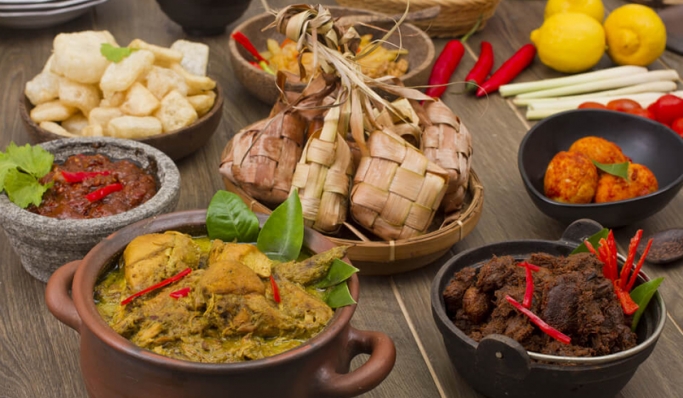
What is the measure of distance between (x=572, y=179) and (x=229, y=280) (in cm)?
108

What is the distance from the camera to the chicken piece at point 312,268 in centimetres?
138

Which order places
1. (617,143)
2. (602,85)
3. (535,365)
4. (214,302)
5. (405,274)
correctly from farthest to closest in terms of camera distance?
1. (602,85)
2. (617,143)
3. (405,274)
4. (535,365)
5. (214,302)

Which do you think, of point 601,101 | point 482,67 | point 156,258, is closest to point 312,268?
point 156,258

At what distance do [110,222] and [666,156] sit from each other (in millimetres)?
1484

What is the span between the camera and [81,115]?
2236mm

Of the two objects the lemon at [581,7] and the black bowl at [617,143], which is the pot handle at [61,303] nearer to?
the black bowl at [617,143]

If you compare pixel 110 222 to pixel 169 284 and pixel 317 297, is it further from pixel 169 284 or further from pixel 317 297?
pixel 317 297

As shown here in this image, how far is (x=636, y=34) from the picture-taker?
9.41 ft

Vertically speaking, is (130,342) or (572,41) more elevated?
(130,342)

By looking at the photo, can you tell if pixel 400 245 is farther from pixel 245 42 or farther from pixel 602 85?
pixel 602 85

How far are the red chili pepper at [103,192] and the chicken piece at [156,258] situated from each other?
417 millimetres

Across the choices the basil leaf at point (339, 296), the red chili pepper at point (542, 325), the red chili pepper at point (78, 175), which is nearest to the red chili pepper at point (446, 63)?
the red chili pepper at point (78, 175)

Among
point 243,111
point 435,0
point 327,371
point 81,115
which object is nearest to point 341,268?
point 327,371

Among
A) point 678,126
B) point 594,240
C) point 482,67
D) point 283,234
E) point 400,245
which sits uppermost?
point 283,234
